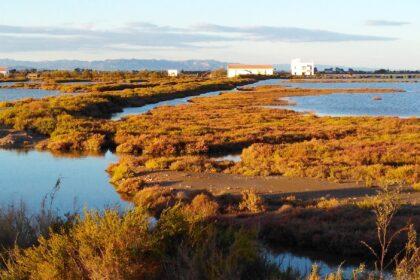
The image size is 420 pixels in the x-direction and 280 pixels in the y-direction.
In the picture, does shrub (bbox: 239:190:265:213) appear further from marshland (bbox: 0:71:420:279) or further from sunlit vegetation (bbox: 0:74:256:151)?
sunlit vegetation (bbox: 0:74:256:151)

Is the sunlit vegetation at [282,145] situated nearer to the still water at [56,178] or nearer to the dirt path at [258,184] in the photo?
the dirt path at [258,184]

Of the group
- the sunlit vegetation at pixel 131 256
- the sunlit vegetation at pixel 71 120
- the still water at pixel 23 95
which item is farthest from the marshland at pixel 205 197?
the still water at pixel 23 95

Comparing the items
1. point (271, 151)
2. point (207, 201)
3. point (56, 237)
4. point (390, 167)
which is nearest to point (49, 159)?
point (271, 151)

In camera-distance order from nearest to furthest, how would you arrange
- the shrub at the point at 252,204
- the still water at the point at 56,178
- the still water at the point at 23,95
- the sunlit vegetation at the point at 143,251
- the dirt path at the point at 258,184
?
the sunlit vegetation at the point at 143,251 < the shrub at the point at 252,204 < the dirt path at the point at 258,184 < the still water at the point at 56,178 < the still water at the point at 23,95

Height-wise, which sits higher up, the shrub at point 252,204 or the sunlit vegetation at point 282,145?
the shrub at point 252,204

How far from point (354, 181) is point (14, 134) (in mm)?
25165

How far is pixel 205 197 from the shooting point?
17.4 meters

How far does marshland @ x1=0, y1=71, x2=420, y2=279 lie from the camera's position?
812 centimetres

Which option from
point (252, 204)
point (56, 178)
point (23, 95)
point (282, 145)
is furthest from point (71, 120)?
point (23, 95)

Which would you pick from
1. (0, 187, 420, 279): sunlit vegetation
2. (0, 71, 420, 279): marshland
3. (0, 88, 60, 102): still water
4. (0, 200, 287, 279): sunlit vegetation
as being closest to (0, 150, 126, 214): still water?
(0, 71, 420, 279): marshland

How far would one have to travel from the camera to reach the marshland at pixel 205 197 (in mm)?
8125

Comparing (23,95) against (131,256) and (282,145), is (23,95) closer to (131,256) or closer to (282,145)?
(282,145)

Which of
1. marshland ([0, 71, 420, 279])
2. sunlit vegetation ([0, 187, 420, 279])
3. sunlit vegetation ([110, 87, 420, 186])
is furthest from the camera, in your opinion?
sunlit vegetation ([110, 87, 420, 186])

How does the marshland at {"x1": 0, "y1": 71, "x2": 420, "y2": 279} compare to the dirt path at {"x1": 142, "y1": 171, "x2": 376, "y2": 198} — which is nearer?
the marshland at {"x1": 0, "y1": 71, "x2": 420, "y2": 279}
